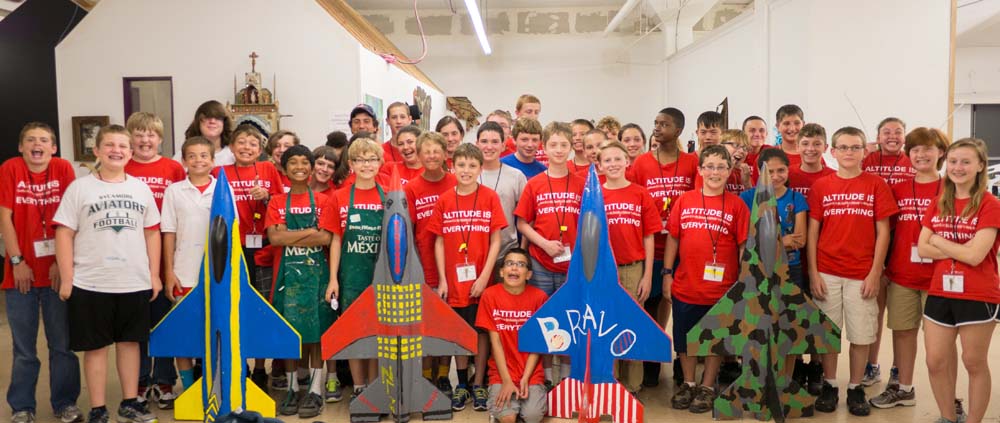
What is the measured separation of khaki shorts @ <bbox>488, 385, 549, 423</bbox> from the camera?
3.59m

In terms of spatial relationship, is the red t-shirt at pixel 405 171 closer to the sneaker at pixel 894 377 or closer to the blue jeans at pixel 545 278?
the blue jeans at pixel 545 278

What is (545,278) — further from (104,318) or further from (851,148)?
(104,318)

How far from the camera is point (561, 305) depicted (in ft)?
11.6

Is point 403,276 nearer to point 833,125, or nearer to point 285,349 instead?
point 285,349

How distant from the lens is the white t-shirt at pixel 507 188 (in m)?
3.99

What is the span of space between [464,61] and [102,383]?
38.2 feet

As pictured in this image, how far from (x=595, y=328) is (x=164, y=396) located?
2505mm

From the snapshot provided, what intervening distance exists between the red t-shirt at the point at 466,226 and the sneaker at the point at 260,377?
1.39 meters

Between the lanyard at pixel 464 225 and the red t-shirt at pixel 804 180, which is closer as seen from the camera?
the lanyard at pixel 464 225

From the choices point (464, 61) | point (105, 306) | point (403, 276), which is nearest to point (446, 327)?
point (403, 276)

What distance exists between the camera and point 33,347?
3.62m

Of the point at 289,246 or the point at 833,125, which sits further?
the point at 833,125

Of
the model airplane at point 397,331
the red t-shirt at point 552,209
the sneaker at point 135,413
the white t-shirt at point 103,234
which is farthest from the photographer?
the red t-shirt at point 552,209

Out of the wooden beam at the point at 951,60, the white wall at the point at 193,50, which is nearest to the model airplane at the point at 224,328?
the white wall at the point at 193,50
